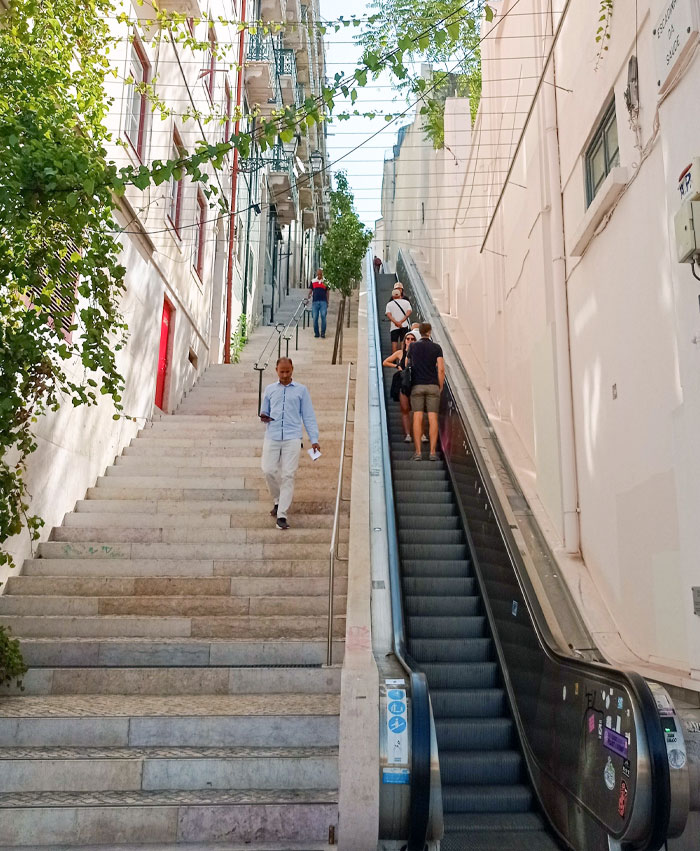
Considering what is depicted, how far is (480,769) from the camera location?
5.00 metres

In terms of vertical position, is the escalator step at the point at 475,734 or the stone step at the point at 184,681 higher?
the stone step at the point at 184,681

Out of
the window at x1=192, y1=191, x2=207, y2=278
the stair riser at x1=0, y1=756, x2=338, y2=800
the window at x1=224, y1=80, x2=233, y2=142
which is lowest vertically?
the stair riser at x1=0, y1=756, x2=338, y2=800

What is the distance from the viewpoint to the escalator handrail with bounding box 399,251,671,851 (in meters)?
3.33

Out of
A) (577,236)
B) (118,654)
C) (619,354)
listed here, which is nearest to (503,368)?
(577,236)

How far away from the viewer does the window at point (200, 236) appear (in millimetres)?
14336

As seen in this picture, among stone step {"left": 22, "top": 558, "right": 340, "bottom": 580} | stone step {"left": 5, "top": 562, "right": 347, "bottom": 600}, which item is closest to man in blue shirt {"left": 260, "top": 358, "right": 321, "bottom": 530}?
stone step {"left": 22, "top": 558, "right": 340, "bottom": 580}

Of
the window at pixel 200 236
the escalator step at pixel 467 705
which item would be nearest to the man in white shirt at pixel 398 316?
the window at pixel 200 236

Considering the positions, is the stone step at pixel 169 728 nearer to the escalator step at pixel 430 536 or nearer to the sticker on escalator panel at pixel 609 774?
Result: the sticker on escalator panel at pixel 609 774

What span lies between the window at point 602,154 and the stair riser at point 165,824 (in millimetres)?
4509

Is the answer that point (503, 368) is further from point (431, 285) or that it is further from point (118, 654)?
point (431, 285)

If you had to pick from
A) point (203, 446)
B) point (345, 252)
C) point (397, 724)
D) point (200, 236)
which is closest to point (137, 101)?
point (200, 236)

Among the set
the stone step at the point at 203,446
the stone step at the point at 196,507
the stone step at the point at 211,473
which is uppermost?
the stone step at the point at 203,446

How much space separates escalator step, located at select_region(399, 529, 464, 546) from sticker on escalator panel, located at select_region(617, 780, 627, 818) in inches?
157

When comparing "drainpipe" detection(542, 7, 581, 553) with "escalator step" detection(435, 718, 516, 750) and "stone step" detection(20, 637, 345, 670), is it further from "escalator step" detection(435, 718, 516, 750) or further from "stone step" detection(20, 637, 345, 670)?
"stone step" detection(20, 637, 345, 670)
